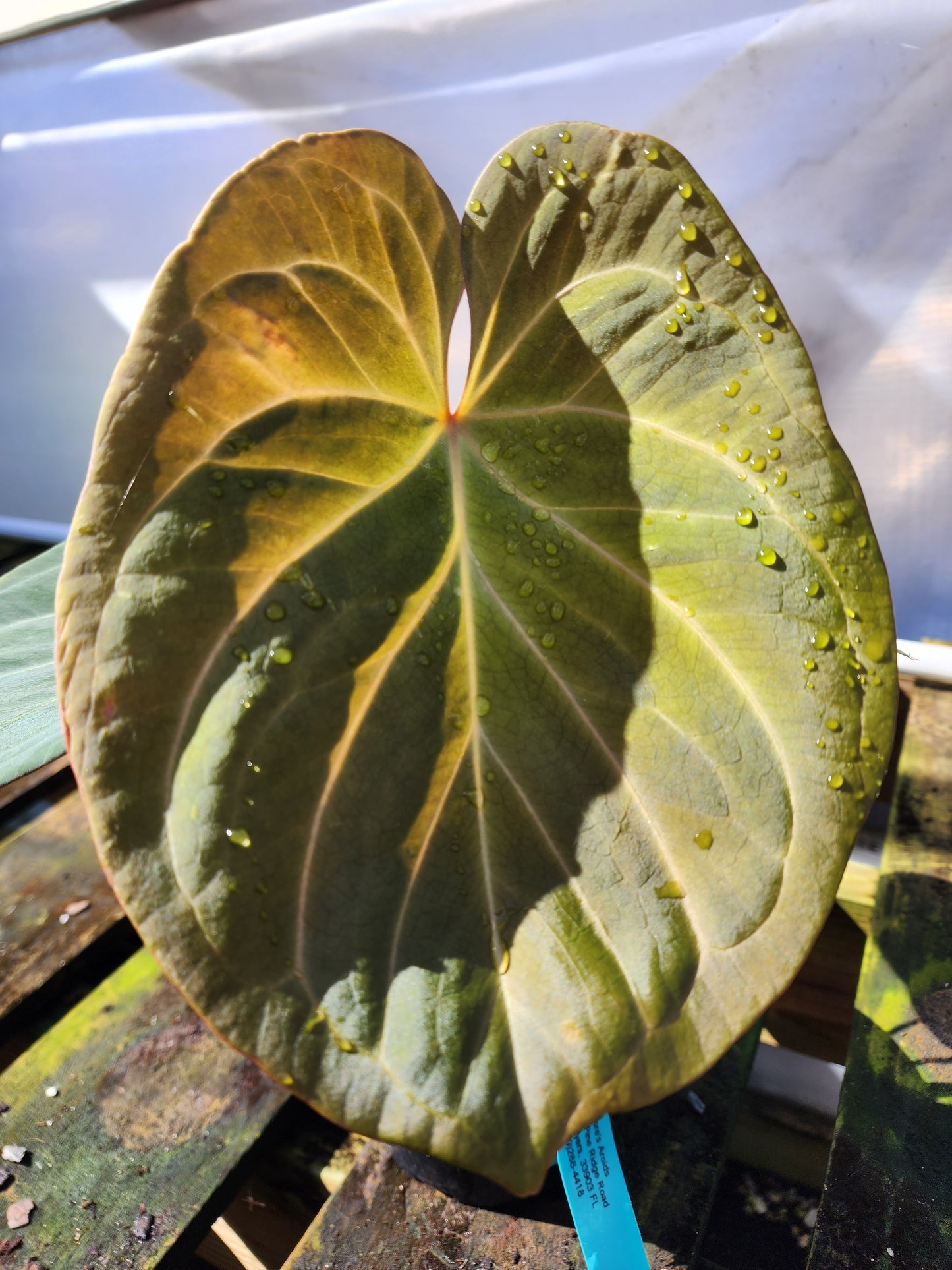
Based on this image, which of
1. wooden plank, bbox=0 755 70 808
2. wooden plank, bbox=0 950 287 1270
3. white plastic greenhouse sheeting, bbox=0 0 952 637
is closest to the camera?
wooden plank, bbox=0 950 287 1270

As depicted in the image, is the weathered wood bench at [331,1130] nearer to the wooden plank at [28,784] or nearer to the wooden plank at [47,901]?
the wooden plank at [47,901]

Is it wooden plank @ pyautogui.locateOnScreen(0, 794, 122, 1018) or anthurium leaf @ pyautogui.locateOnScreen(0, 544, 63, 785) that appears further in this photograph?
wooden plank @ pyautogui.locateOnScreen(0, 794, 122, 1018)

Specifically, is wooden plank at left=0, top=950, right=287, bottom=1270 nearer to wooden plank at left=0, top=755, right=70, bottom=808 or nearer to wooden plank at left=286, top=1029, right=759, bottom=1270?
wooden plank at left=286, top=1029, right=759, bottom=1270

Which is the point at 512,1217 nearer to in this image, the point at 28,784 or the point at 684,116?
the point at 28,784

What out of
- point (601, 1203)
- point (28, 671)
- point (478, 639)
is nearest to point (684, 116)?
point (478, 639)

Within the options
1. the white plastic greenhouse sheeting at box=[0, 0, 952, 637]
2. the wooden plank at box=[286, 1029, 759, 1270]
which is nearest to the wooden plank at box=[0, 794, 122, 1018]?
the wooden plank at box=[286, 1029, 759, 1270]

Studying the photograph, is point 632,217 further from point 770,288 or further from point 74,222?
point 74,222

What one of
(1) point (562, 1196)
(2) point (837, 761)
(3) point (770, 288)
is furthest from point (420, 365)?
(1) point (562, 1196)
